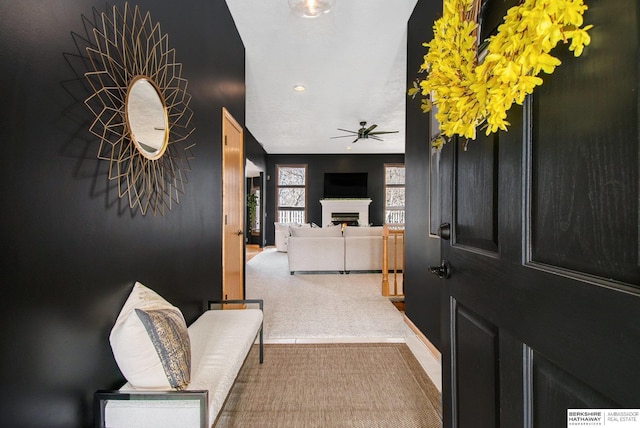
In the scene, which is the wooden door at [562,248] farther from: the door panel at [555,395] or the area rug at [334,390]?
the area rug at [334,390]

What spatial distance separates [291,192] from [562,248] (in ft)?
31.2

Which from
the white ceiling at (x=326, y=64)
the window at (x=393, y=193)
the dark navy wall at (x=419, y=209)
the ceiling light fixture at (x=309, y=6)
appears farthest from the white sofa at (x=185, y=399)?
the window at (x=393, y=193)

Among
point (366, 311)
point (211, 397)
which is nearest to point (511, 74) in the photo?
point (211, 397)

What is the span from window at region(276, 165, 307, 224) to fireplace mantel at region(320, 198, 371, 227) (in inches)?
27.9

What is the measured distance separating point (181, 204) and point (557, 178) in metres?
1.98

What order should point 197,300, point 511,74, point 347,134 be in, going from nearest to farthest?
point 511,74, point 197,300, point 347,134

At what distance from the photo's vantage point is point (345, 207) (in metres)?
9.67

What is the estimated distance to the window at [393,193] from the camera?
9953mm

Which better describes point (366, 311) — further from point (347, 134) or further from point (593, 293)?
point (347, 134)

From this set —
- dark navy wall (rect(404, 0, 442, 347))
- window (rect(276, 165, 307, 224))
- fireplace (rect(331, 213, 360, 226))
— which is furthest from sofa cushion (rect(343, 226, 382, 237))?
window (rect(276, 165, 307, 224))

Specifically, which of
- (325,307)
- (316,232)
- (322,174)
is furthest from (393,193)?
(325,307)

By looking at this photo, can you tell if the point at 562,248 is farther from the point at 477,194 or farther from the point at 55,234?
the point at 55,234

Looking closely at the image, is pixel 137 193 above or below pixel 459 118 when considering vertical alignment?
below

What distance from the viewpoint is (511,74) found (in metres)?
0.69
